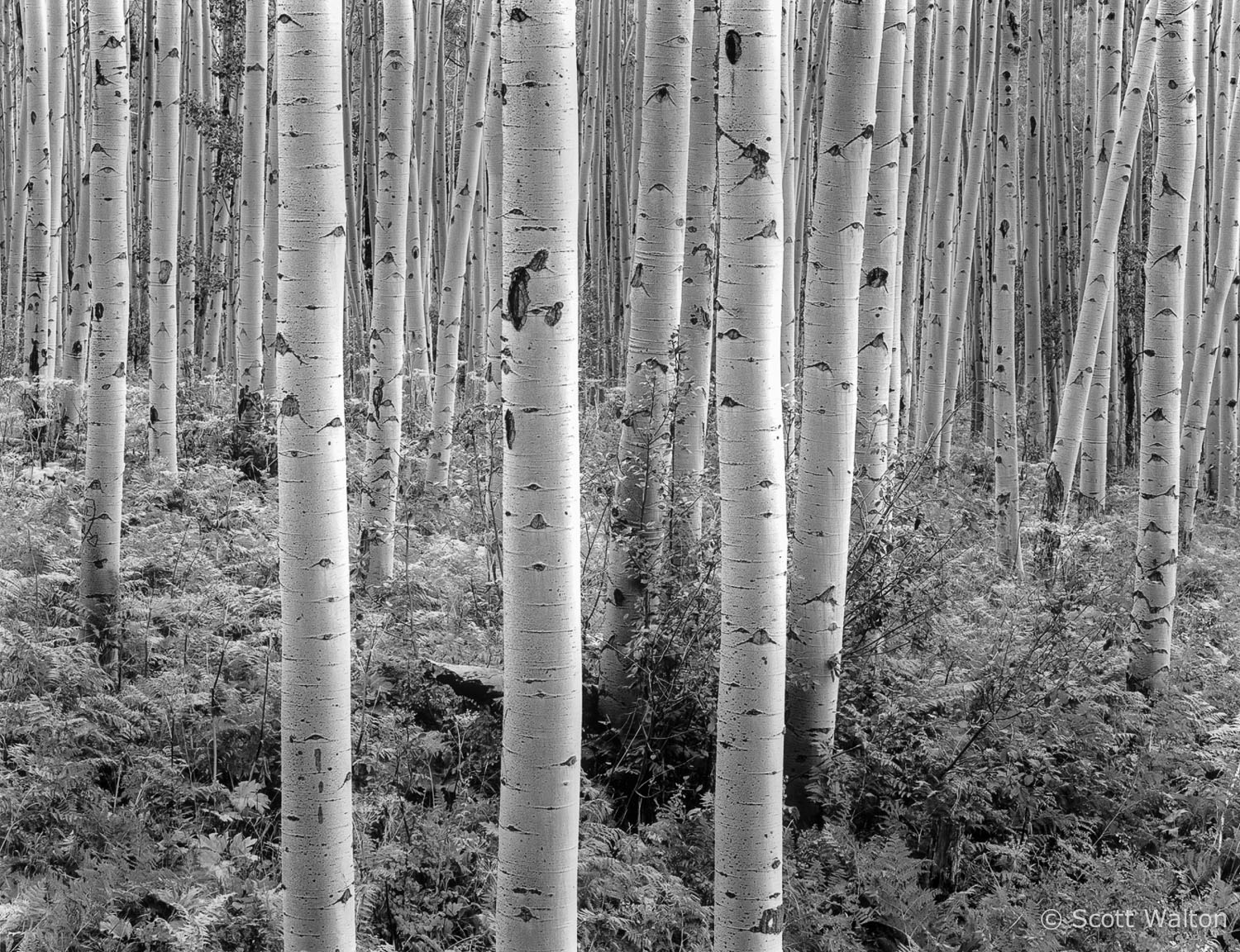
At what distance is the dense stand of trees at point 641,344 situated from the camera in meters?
1.93

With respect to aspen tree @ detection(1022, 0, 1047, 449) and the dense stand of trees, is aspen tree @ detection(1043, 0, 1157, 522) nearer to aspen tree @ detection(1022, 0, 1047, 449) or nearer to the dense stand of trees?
the dense stand of trees

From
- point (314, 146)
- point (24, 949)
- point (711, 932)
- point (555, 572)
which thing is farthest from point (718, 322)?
point (24, 949)

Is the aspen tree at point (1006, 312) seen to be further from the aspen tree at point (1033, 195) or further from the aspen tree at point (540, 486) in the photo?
the aspen tree at point (540, 486)

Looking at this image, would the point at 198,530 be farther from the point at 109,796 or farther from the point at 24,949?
the point at 24,949

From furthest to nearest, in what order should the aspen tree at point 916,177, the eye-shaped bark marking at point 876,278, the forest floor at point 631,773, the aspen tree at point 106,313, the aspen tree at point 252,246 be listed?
the aspen tree at point 916,177
the aspen tree at point 252,246
the aspen tree at point 106,313
the eye-shaped bark marking at point 876,278
the forest floor at point 631,773

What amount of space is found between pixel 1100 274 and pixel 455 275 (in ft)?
13.3

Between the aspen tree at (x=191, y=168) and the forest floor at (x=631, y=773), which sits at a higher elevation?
the aspen tree at (x=191, y=168)

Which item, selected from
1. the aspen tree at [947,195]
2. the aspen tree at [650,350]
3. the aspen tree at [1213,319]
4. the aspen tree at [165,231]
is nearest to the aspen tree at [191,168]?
the aspen tree at [165,231]

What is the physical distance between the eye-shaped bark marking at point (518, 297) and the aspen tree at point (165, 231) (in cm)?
428

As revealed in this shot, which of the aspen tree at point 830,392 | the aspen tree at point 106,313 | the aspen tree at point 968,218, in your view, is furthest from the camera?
the aspen tree at point 968,218

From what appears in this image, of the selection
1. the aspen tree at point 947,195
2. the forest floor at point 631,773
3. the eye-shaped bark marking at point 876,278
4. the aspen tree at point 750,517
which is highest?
the aspen tree at point 947,195

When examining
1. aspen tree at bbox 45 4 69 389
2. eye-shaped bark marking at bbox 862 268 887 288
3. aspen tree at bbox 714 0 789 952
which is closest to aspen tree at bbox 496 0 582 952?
aspen tree at bbox 714 0 789 952

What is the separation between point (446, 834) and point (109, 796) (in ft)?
3.37

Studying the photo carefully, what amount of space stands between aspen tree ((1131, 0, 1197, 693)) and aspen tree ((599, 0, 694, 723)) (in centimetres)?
206
